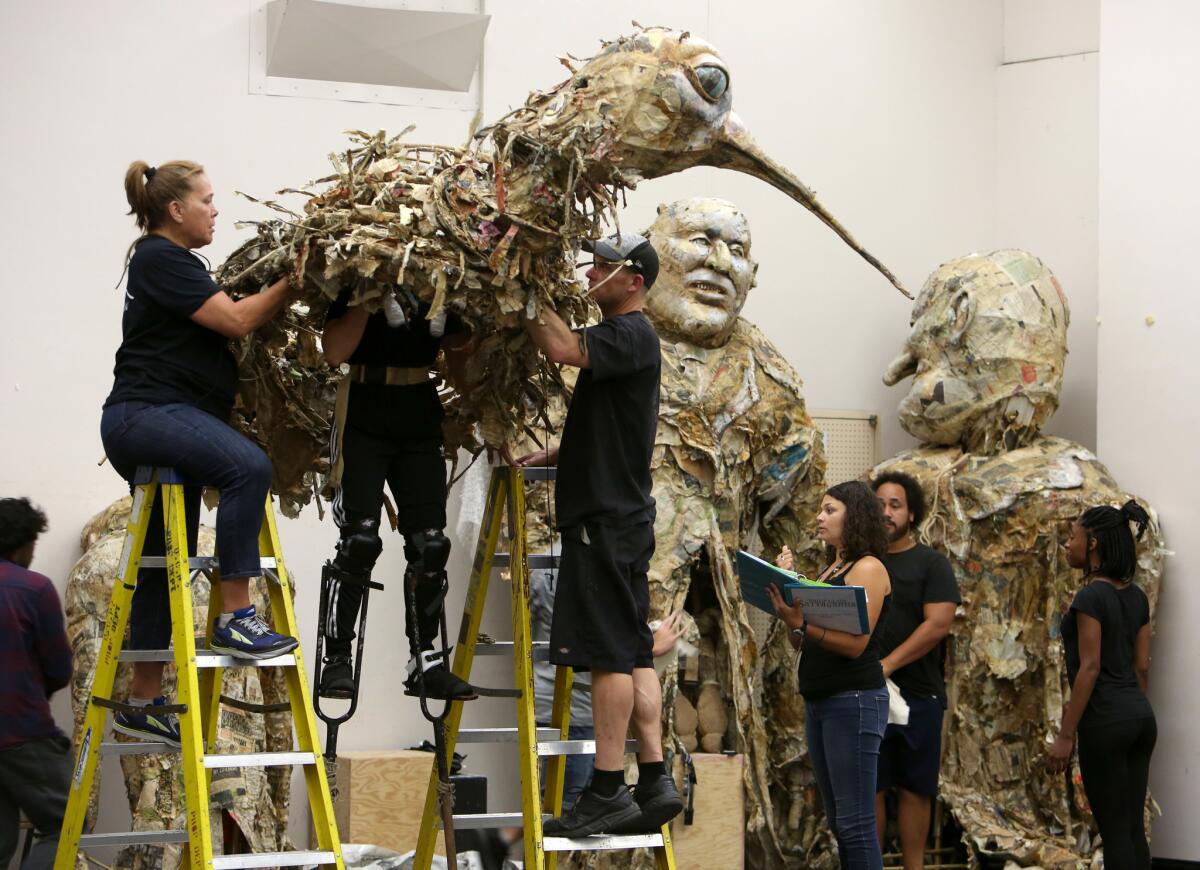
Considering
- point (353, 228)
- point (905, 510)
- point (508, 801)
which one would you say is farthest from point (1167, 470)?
point (353, 228)

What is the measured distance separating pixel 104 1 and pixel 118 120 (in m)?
0.46

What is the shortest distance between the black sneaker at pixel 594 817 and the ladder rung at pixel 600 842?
0.02m

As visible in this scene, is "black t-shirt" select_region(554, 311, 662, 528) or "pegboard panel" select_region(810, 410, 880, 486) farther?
"pegboard panel" select_region(810, 410, 880, 486)

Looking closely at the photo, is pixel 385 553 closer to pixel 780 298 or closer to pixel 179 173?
pixel 780 298

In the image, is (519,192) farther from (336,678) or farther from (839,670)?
(839,670)

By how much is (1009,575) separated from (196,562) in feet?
12.1

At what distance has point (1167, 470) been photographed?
655cm

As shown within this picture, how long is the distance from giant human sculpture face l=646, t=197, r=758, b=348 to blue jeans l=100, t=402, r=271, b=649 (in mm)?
2813

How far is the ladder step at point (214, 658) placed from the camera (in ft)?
11.9

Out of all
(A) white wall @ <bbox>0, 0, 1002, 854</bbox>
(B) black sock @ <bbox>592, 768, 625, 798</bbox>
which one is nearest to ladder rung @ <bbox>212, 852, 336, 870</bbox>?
(B) black sock @ <bbox>592, 768, 625, 798</bbox>

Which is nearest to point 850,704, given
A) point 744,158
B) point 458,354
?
point 458,354

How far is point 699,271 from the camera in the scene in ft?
20.5

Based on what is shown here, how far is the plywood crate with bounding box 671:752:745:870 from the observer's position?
603 centimetres

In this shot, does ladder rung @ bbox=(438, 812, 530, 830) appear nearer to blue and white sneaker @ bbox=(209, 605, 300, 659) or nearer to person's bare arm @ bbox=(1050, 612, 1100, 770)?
blue and white sneaker @ bbox=(209, 605, 300, 659)
